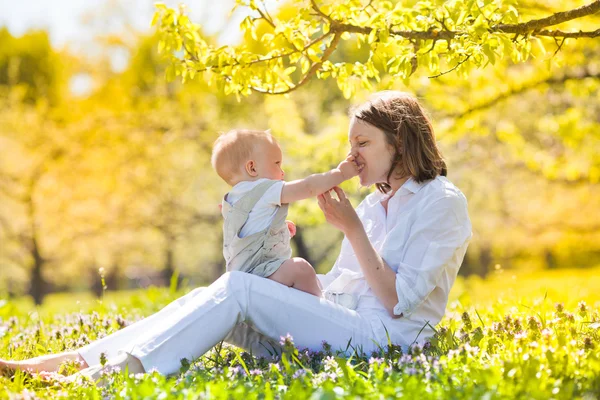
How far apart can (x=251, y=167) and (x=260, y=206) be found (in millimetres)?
239

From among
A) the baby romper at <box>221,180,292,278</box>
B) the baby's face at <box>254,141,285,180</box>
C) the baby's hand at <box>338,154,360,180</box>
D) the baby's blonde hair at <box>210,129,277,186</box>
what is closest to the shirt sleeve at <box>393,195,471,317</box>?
the baby's hand at <box>338,154,360,180</box>

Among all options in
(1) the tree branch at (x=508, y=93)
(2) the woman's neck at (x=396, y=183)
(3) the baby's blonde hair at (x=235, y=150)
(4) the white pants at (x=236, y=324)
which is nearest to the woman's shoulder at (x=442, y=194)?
(2) the woman's neck at (x=396, y=183)

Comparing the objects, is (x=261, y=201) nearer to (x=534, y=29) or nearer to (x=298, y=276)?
(x=298, y=276)

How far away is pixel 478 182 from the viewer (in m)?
15.0

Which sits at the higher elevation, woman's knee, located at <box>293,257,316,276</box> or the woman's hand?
the woman's hand

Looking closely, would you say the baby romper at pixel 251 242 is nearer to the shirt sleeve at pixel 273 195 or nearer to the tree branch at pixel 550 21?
the shirt sleeve at pixel 273 195

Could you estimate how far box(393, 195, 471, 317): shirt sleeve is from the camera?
289 centimetres

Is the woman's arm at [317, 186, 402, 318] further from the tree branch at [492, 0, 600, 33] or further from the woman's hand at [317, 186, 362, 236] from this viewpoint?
the tree branch at [492, 0, 600, 33]

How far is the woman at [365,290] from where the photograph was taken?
273cm

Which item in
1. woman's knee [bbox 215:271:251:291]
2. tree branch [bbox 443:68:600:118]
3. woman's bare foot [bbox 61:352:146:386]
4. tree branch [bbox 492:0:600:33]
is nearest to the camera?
woman's bare foot [bbox 61:352:146:386]

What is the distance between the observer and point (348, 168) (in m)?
3.15

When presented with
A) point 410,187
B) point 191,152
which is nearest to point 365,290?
point 410,187

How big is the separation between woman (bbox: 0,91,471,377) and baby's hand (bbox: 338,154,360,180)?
42 mm

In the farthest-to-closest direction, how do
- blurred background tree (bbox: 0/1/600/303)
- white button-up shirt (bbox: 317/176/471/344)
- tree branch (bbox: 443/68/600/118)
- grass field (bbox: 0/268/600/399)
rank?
1. blurred background tree (bbox: 0/1/600/303)
2. tree branch (bbox: 443/68/600/118)
3. white button-up shirt (bbox: 317/176/471/344)
4. grass field (bbox: 0/268/600/399)
